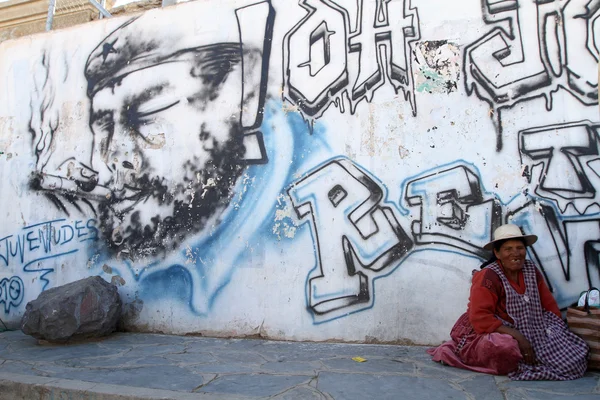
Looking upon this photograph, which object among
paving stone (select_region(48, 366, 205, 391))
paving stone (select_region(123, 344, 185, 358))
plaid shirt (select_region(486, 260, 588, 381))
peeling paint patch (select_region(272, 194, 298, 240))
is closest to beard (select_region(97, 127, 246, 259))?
peeling paint patch (select_region(272, 194, 298, 240))

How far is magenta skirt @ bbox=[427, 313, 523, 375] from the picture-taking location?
3.46m

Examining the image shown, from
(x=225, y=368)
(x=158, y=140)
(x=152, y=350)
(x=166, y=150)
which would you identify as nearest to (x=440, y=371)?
(x=225, y=368)

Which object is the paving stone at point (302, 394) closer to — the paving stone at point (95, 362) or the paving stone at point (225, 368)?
the paving stone at point (225, 368)

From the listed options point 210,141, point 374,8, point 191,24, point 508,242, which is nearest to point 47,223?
point 210,141

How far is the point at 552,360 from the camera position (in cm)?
349

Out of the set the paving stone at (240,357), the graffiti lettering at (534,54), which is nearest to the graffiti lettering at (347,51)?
the graffiti lettering at (534,54)

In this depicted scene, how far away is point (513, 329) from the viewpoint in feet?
11.7

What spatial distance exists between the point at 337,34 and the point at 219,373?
333cm

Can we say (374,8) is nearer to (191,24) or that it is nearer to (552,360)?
(191,24)

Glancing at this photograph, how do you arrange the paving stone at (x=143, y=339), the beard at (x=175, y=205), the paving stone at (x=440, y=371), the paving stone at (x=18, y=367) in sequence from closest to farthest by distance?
1. the paving stone at (x=440, y=371)
2. the paving stone at (x=18, y=367)
3. the paving stone at (x=143, y=339)
4. the beard at (x=175, y=205)

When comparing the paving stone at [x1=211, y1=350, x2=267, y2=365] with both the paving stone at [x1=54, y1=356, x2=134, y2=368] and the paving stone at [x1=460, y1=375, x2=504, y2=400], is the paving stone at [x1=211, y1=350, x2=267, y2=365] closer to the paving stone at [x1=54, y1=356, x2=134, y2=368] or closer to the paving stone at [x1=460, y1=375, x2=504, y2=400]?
the paving stone at [x1=54, y1=356, x2=134, y2=368]

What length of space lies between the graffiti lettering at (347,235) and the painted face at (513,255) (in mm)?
944

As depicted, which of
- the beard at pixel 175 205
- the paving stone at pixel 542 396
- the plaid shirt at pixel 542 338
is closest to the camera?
the paving stone at pixel 542 396

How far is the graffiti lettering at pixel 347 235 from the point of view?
4609mm
